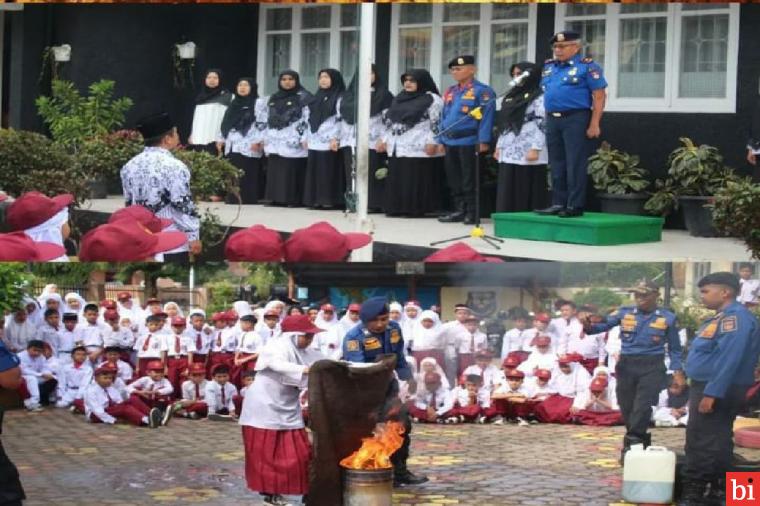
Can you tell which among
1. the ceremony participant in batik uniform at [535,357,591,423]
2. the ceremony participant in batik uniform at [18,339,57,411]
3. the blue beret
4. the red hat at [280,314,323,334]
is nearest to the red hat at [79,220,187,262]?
the ceremony participant in batik uniform at [18,339,57,411]

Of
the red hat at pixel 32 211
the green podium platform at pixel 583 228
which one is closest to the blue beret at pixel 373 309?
the green podium platform at pixel 583 228

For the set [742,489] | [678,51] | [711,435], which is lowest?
[742,489]

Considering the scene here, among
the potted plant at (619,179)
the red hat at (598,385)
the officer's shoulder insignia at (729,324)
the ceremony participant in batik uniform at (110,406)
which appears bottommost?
the ceremony participant in batik uniform at (110,406)

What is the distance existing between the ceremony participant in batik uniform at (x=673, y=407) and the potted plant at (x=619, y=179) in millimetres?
976

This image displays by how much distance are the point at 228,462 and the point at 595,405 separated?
3.99 ft

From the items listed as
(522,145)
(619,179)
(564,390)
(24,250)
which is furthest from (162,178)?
(564,390)

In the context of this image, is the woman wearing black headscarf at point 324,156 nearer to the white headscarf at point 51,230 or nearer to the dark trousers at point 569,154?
the dark trousers at point 569,154

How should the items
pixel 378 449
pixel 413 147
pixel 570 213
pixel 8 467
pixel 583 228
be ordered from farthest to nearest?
1. pixel 413 147
2. pixel 570 213
3. pixel 583 228
4. pixel 378 449
5. pixel 8 467

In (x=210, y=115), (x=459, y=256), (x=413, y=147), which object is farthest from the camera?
(x=210, y=115)

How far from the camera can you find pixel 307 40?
7500mm

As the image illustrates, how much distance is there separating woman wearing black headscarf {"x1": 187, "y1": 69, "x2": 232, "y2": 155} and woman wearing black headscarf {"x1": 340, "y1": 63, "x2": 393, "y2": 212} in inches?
17.9

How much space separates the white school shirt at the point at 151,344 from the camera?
6.68 metres

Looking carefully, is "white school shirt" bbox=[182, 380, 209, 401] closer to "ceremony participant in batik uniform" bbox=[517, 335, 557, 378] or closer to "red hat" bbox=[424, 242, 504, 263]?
"red hat" bbox=[424, 242, 504, 263]

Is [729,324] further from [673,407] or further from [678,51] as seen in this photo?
[678,51]
